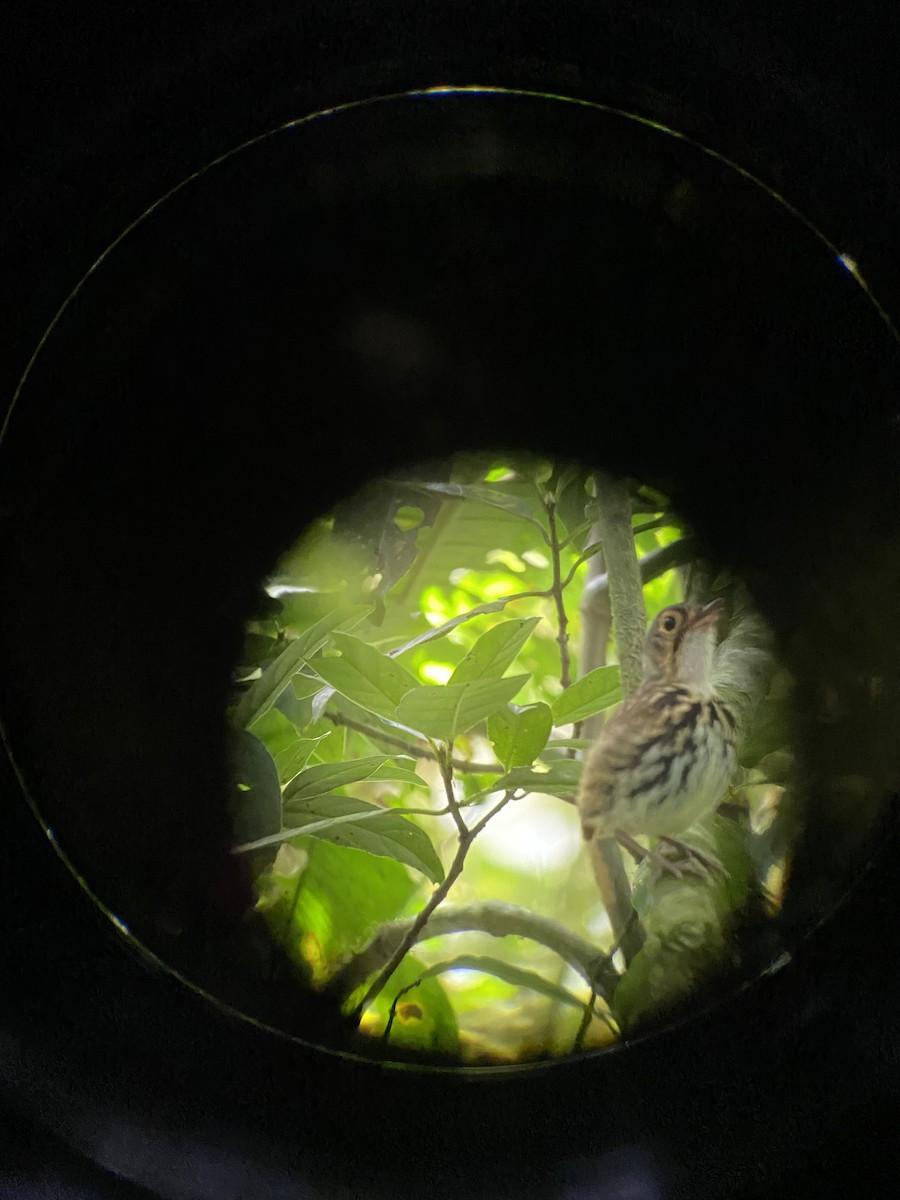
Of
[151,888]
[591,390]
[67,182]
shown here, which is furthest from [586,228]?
[151,888]

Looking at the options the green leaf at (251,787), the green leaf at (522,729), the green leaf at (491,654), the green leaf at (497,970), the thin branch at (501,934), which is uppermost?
the green leaf at (491,654)

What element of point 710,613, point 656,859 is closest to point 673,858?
point 656,859

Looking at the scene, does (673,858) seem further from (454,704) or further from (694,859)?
(454,704)

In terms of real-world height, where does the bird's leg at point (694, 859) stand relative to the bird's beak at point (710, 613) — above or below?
below

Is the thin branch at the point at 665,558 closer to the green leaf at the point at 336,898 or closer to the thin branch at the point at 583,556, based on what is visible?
the thin branch at the point at 583,556

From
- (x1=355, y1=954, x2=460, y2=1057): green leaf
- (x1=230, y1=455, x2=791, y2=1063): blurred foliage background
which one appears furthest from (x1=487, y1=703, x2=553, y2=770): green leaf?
(x1=355, y1=954, x2=460, y2=1057): green leaf

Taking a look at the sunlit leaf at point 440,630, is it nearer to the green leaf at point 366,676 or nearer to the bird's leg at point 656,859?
the green leaf at point 366,676

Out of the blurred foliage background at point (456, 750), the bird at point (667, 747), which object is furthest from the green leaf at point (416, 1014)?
the bird at point (667, 747)

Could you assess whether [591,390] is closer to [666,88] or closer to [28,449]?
[666,88]
